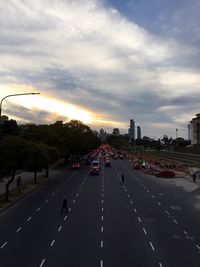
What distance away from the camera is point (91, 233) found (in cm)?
2448

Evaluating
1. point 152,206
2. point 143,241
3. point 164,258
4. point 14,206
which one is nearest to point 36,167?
point 14,206

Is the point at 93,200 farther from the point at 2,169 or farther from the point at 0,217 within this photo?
the point at 0,217

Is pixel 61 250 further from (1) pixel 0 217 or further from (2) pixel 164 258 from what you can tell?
(1) pixel 0 217

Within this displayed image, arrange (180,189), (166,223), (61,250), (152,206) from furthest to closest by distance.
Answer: (180,189) → (152,206) → (166,223) → (61,250)

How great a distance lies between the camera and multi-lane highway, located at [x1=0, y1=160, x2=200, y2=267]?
18828mm

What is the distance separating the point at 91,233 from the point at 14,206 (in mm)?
12721

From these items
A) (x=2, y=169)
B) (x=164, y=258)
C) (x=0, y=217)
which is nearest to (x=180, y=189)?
(x=2, y=169)

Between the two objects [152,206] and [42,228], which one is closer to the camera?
[42,228]

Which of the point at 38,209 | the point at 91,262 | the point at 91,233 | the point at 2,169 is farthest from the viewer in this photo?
the point at 2,169

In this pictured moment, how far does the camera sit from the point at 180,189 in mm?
50438

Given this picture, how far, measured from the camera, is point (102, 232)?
81.5 feet

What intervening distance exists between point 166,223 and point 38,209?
33.9 ft

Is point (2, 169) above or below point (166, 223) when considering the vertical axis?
above

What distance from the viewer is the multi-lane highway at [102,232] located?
18.8 meters
